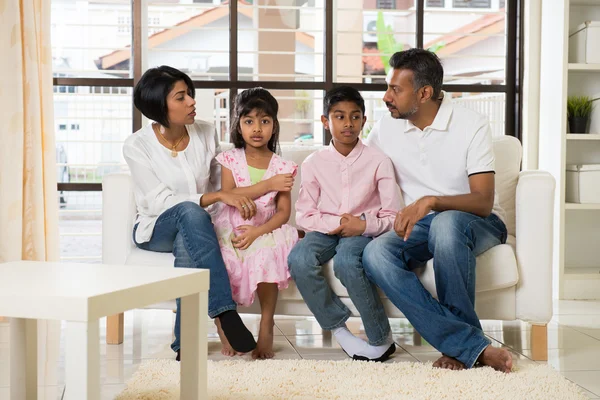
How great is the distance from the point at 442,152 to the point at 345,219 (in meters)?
0.38

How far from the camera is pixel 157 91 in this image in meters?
2.59

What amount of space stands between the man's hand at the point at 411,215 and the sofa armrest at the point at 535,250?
1.12ft

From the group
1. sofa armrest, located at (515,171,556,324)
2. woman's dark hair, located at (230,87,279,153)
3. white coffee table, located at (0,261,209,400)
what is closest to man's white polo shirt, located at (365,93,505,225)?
sofa armrest, located at (515,171,556,324)

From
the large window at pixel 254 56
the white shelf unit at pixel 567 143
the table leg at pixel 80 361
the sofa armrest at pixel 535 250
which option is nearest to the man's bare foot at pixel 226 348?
the sofa armrest at pixel 535 250

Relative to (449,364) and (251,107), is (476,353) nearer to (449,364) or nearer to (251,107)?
(449,364)

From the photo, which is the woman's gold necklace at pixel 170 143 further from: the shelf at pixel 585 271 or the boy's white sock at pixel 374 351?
the shelf at pixel 585 271

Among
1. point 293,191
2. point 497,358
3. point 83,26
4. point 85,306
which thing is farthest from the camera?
point 83,26

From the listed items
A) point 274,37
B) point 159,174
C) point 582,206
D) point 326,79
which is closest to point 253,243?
point 159,174

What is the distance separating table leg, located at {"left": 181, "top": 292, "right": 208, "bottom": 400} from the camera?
168cm

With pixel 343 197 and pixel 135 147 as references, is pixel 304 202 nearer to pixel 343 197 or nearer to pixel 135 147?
pixel 343 197

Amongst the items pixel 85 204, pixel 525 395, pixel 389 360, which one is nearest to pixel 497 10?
pixel 389 360

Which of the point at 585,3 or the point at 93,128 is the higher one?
the point at 585,3

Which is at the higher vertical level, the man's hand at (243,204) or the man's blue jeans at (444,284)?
the man's hand at (243,204)

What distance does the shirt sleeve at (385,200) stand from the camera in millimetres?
2521
